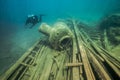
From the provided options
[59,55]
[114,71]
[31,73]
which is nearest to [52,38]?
[59,55]

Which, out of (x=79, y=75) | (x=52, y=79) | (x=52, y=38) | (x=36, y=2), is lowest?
(x=52, y=79)

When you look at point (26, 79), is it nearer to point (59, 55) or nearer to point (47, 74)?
point (47, 74)

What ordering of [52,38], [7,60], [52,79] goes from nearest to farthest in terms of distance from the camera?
[52,79] < [52,38] < [7,60]

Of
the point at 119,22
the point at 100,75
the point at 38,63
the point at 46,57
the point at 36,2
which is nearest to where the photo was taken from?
the point at 100,75

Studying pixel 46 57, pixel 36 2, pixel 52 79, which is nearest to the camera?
pixel 52 79

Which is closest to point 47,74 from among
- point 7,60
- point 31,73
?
point 31,73

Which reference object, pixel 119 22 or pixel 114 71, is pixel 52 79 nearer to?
pixel 114 71

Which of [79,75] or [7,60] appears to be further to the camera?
[7,60]

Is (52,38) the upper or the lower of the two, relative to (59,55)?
upper

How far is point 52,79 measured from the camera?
452 cm

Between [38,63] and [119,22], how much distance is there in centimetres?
678

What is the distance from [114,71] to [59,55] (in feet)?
9.58

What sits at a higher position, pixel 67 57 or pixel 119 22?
pixel 119 22

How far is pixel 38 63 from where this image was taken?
561 centimetres
